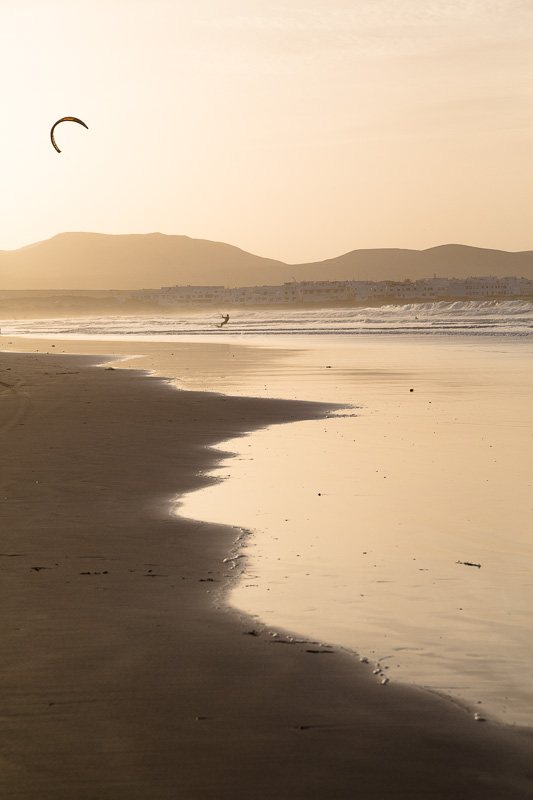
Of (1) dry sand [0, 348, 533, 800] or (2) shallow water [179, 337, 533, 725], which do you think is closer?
(1) dry sand [0, 348, 533, 800]

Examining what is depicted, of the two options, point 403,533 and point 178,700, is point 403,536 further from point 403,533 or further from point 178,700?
point 178,700

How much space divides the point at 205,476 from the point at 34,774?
828cm

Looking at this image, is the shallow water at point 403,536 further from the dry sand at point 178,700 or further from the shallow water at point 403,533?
the dry sand at point 178,700

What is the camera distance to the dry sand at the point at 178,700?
4473 mm

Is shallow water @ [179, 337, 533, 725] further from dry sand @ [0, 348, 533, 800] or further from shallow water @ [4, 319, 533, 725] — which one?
dry sand @ [0, 348, 533, 800]

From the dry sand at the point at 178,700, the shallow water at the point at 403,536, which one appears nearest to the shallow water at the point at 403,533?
the shallow water at the point at 403,536

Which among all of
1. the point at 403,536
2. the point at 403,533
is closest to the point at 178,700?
the point at 403,536

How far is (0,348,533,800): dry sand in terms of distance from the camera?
176 inches

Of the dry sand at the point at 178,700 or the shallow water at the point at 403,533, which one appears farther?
the shallow water at the point at 403,533

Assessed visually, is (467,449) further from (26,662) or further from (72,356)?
(72,356)

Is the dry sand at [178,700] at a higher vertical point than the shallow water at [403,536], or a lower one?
higher

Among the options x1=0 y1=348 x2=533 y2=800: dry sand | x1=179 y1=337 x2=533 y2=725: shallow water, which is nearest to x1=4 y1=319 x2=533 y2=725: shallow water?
x1=179 y1=337 x2=533 y2=725: shallow water

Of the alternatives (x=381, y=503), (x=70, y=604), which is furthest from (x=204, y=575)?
(x=381, y=503)

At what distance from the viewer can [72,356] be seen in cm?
4294
